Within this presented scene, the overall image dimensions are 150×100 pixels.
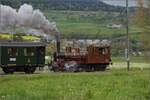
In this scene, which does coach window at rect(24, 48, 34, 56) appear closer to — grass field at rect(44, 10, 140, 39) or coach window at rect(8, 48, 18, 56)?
coach window at rect(8, 48, 18, 56)

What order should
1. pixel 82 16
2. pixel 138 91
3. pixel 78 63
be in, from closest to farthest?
1. pixel 138 91
2. pixel 78 63
3. pixel 82 16

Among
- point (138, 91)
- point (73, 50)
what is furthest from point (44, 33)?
point (138, 91)

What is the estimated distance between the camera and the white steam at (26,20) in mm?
62188

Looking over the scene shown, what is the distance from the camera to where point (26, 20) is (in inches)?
2464

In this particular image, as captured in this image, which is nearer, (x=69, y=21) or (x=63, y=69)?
(x=63, y=69)

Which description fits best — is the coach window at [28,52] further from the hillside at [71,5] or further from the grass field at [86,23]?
the hillside at [71,5]

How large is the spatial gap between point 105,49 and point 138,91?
27.1 meters

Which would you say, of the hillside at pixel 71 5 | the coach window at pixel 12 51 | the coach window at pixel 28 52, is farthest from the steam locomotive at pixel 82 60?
the hillside at pixel 71 5

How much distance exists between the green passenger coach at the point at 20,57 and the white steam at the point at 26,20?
14536 mm

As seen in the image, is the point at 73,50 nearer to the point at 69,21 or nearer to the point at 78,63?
the point at 78,63

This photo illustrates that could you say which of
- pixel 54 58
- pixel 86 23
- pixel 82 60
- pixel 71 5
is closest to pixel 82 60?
pixel 82 60

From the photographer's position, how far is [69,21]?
151 m

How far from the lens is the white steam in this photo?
2448 inches

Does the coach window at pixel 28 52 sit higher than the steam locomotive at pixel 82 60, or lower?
higher
